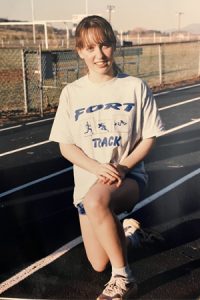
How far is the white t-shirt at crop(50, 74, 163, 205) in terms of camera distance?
293cm

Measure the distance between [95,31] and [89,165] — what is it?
34.9 inches

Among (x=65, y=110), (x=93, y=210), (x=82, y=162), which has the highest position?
(x=65, y=110)

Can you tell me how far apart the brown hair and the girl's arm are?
0.73 metres

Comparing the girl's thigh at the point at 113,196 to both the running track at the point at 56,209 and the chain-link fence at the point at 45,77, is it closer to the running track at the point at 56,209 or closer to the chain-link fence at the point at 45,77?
the running track at the point at 56,209

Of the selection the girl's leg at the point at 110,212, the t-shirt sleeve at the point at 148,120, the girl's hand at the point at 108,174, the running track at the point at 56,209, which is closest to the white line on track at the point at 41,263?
the running track at the point at 56,209

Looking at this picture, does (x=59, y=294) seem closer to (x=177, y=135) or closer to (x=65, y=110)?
(x=65, y=110)

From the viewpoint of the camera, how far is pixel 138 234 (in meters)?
3.61

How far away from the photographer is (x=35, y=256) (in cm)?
361

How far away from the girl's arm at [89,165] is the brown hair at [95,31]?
735mm

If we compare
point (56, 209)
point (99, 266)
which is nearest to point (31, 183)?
point (56, 209)

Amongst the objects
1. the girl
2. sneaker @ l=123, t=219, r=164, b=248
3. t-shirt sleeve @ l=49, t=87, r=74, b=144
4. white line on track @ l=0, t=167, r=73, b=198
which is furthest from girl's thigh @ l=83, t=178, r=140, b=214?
white line on track @ l=0, t=167, r=73, b=198

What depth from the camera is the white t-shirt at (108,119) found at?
9.61ft

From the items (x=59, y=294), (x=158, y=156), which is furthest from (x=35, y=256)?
(x=158, y=156)

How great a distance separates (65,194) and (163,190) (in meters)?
1.17
